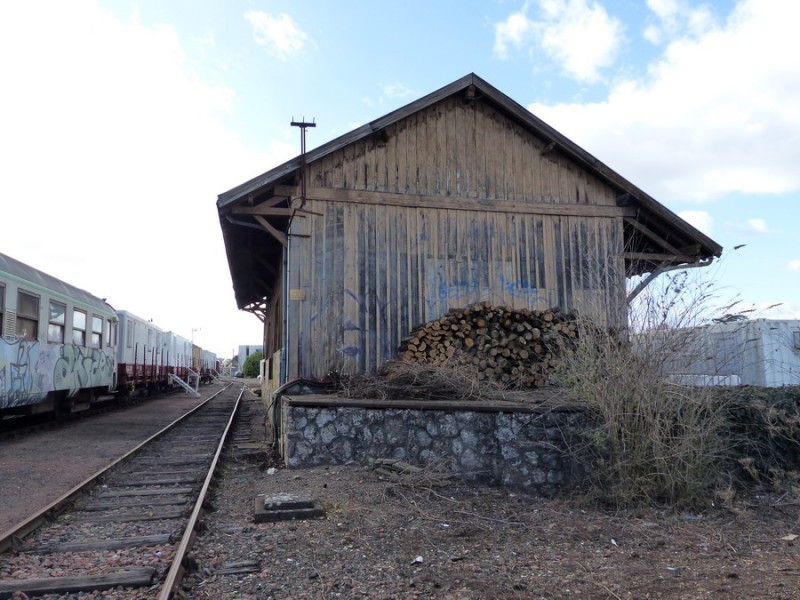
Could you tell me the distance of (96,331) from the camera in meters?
16.4

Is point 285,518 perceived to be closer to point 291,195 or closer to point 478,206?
point 291,195

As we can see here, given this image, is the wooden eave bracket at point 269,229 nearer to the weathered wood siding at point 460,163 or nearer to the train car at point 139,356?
the weathered wood siding at point 460,163

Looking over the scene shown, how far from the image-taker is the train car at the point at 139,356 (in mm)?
20031

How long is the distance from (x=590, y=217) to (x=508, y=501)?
648 centimetres

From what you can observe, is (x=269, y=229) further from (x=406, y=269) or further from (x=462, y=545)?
(x=462, y=545)

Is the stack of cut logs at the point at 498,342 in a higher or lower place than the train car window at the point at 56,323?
lower

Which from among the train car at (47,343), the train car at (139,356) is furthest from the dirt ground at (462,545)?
the train car at (139,356)

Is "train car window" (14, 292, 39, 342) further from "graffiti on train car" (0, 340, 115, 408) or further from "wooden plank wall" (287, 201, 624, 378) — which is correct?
"wooden plank wall" (287, 201, 624, 378)

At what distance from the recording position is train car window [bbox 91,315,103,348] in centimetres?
1605

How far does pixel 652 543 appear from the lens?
17.5 feet

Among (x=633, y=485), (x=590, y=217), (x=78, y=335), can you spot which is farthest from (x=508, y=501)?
(x=78, y=335)

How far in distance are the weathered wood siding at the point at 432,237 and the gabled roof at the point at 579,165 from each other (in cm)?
32

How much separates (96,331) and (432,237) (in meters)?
10.7

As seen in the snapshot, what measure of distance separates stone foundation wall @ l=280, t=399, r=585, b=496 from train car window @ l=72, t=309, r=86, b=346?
8971 millimetres
